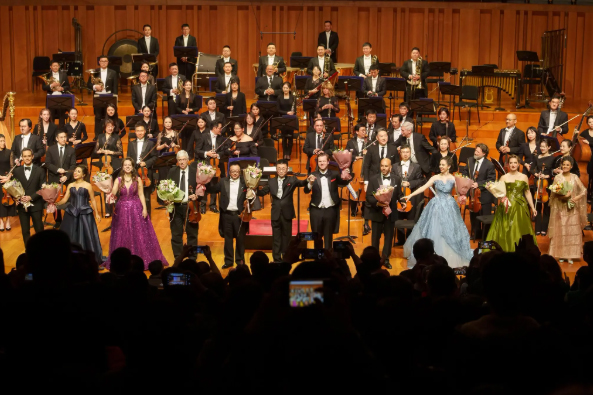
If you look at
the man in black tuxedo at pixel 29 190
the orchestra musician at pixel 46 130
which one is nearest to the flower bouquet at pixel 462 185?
the man in black tuxedo at pixel 29 190

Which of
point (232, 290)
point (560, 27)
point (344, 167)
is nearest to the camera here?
point (232, 290)

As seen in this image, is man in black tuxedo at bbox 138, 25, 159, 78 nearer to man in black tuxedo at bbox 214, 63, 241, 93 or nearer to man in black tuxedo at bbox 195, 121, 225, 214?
Result: man in black tuxedo at bbox 214, 63, 241, 93

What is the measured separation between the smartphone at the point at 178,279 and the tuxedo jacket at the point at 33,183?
582 centimetres

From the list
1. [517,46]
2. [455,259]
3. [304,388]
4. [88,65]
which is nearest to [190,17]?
[88,65]

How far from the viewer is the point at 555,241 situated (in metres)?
9.38

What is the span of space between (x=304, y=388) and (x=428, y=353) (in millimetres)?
1157

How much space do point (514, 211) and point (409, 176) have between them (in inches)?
56.8

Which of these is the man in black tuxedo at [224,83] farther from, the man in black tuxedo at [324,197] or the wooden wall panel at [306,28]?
the man in black tuxedo at [324,197]

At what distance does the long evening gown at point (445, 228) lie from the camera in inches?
352

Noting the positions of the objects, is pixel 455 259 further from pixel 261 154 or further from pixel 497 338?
pixel 497 338

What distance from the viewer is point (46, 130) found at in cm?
1131

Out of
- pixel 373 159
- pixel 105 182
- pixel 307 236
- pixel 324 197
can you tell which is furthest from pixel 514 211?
pixel 105 182

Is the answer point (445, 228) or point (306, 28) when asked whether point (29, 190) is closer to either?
point (445, 228)

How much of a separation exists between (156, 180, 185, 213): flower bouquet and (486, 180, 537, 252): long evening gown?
3.93 m
